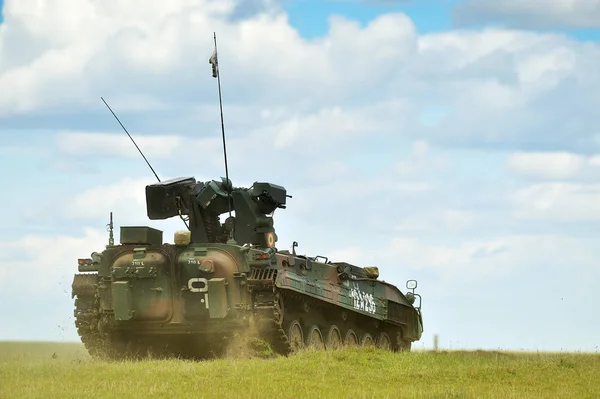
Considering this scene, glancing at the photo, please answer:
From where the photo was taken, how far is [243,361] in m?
25.1

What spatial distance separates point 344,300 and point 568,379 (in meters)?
9.75

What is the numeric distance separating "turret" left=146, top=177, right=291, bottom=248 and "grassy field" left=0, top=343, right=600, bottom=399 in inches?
188

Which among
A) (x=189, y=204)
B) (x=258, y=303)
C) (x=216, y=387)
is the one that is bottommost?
(x=216, y=387)

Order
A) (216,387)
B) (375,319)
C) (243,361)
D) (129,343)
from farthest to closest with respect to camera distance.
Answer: (375,319) → (129,343) → (243,361) → (216,387)

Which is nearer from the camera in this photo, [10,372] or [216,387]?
[216,387]

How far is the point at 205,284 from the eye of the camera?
27.1 metres

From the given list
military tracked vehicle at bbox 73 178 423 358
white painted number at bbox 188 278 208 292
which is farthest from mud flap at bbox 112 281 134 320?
white painted number at bbox 188 278 208 292

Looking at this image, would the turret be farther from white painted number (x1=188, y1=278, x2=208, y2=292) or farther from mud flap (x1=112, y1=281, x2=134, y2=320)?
mud flap (x1=112, y1=281, x2=134, y2=320)

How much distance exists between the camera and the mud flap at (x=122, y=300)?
27.2m

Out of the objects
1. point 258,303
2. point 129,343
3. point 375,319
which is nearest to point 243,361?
point 258,303

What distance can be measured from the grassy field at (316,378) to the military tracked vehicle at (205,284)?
5.78 ft

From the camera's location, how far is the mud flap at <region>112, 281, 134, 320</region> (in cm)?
2723

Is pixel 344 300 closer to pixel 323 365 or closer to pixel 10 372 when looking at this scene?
pixel 323 365

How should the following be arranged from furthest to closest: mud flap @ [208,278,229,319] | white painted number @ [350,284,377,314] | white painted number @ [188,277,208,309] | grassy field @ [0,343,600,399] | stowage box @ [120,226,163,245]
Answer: white painted number @ [350,284,377,314] < stowage box @ [120,226,163,245] < white painted number @ [188,277,208,309] < mud flap @ [208,278,229,319] < grassy field @ [0,343,600,399]
